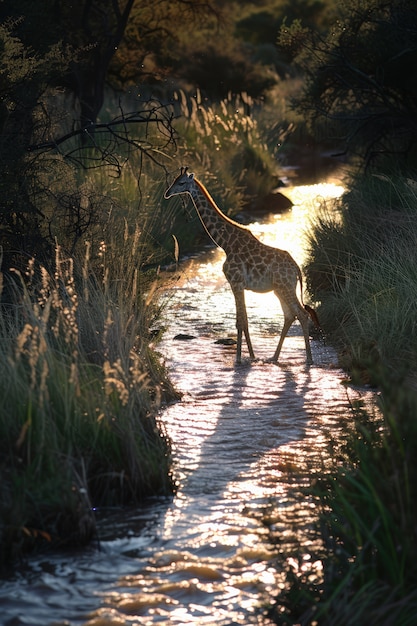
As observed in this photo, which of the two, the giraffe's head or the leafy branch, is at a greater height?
the leafy branch

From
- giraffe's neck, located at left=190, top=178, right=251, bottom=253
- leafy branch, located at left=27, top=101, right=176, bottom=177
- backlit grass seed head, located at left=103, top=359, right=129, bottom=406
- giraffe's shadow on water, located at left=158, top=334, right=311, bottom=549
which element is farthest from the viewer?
giraffe's neck, located at left=190, top=178, right=251, bottom=253

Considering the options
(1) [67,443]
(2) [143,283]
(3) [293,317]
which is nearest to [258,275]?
(3) [293,317]

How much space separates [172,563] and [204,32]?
32847 millimetres

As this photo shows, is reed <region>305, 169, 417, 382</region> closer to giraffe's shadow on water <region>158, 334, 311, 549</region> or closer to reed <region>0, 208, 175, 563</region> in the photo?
giraffe's shadow on water <region>158, 334, 311, 549</region>

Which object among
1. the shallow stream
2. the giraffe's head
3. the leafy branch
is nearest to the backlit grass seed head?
the shallow stream

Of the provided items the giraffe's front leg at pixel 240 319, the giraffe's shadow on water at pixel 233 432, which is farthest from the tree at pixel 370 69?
the giraffe's shadow on water at pixel 233 432

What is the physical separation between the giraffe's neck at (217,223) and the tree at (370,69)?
556 centimetres

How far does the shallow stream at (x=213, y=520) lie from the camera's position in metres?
4.81

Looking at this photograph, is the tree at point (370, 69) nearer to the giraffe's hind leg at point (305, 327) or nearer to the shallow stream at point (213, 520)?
the giraffe's hind leg at point (305, 327)

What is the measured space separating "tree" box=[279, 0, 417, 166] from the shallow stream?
6815 millimetres

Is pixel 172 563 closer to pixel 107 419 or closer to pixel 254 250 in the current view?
pixel 107 419

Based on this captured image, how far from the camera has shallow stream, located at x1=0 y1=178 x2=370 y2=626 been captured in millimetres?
4812

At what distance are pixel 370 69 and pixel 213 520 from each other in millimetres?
11926

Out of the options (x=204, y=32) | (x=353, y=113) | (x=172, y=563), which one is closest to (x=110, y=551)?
(x=172, y=563)
